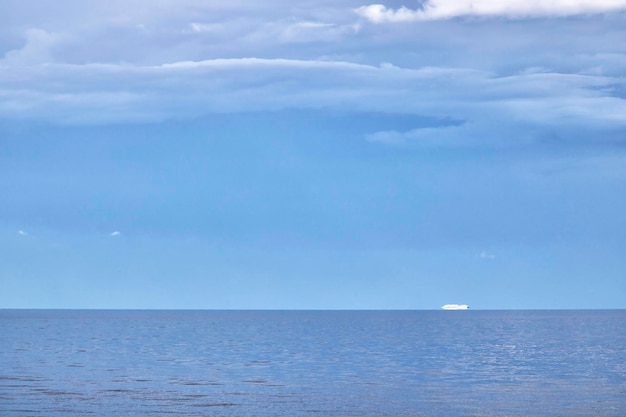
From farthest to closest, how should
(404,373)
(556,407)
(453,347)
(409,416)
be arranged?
1. (453,347)
2. (404,373)
3. (556,407)
4. (409,416)

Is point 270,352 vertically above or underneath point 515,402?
above

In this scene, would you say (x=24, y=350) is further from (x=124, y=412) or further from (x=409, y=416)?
(x=409, y=416)

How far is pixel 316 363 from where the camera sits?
7856cm

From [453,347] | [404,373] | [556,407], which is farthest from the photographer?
[453,347]

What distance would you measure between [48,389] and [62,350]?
139 ft

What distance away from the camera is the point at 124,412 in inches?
1785

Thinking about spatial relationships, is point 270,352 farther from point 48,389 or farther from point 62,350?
point 48,389

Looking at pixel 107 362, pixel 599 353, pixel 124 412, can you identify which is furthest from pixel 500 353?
pixel 124 412

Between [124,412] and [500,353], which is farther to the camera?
[500,353]

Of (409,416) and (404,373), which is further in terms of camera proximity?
(404,373)

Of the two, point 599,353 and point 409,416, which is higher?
point 599,353

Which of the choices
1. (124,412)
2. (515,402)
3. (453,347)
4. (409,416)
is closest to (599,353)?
(453,347)

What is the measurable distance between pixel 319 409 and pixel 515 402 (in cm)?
1088

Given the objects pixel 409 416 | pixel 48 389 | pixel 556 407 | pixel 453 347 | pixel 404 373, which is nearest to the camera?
pixel 409 416
